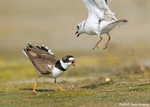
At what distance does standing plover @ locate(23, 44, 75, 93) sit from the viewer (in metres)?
14.7

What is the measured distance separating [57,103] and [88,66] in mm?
12935

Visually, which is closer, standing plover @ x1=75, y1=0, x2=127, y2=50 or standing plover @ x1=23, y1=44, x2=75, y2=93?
standing plover @ x1=23, y1=44, x2=75, y2=93

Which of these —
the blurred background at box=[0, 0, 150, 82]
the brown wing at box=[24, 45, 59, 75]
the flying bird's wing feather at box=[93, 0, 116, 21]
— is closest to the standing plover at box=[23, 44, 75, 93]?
the brown wing at box=[24, 45, 59, 75]

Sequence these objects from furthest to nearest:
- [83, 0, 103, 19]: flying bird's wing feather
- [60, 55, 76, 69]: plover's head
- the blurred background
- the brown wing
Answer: the blurred background → [83, 0, 103, 19]: flying bird's wing feather → the brown wing → [60, 55, 76, 69]: plover's head

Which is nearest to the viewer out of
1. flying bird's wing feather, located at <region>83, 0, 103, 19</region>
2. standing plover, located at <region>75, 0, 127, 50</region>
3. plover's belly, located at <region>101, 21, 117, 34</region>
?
plover's belly, located at <region>101, 21, 117, 34</region>

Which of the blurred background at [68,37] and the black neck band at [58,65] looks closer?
the black neck band at [58,65]

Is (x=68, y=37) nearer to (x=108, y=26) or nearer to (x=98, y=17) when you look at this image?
(x=98, y=17)

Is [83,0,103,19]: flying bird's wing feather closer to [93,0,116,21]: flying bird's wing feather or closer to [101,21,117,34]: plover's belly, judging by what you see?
[93,0,116,21]: flying bird's wing feather

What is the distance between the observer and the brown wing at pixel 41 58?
1479 centimetres

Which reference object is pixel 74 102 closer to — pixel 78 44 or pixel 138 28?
pixel 78 44

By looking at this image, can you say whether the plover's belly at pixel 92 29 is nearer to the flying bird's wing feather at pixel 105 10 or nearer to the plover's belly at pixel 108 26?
the plover's belly at pixel 108 26

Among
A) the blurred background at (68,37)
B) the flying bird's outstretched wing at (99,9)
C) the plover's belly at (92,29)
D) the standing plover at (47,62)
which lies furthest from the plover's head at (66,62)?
the blurred background at (68,37)

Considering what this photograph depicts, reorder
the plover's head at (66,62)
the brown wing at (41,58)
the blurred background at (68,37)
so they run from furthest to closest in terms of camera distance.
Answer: the blurred background at (68,37)
the brown wing at (41,58)
the plover's head at (66,62)

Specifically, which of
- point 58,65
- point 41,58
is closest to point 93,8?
point 41,58
